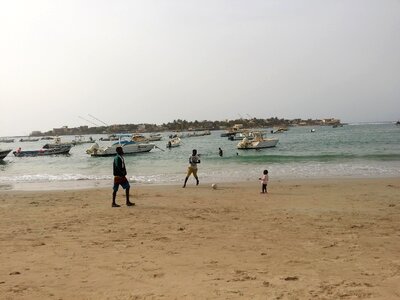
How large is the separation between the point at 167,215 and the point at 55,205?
4617mm

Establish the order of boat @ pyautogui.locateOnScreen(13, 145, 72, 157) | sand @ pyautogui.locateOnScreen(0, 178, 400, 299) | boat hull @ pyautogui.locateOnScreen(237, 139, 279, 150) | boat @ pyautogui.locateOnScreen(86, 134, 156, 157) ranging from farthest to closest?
boat @ pyautogui.locateOnScreen(13, 145, 72, 157)
boat hull @ pyautogui.locateOnScreen(237, 139, 279, 150)
boat @ pyautogui.locateOnScreen(86, 134, 156, 157)
sand @ pyautogui.locateOnScreen(0, 178, 400, 299)

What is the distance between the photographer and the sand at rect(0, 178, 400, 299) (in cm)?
519

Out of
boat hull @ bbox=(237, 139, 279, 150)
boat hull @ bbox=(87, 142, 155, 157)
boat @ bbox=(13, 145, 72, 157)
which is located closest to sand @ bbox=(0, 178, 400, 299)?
boat hull @ bbox=(87, 142, 155, 157)

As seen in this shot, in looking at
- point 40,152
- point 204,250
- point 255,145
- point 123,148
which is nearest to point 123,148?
point 123,148

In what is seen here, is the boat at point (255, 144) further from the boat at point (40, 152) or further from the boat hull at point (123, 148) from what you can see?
the boat at point (40, 152)

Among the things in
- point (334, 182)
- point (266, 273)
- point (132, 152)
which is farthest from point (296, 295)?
point (132, 152)

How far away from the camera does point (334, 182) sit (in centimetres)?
1838

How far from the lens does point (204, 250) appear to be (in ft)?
23.2

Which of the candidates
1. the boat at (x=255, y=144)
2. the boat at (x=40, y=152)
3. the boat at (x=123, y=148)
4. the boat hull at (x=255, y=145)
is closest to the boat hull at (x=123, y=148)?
the boat at (x=123, y=148)

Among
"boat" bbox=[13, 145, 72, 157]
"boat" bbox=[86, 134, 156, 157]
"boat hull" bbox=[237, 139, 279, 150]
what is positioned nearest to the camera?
"boat" bbox=[86, 134, 156, 157]

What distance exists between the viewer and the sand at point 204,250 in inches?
204

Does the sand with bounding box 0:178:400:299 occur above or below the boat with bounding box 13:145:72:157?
above

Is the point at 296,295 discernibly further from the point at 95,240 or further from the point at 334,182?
the point at 334,182

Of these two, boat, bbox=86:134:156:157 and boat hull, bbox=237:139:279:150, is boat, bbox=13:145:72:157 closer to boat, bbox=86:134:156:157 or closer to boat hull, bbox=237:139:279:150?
boat, bbox=86:134:156:157
